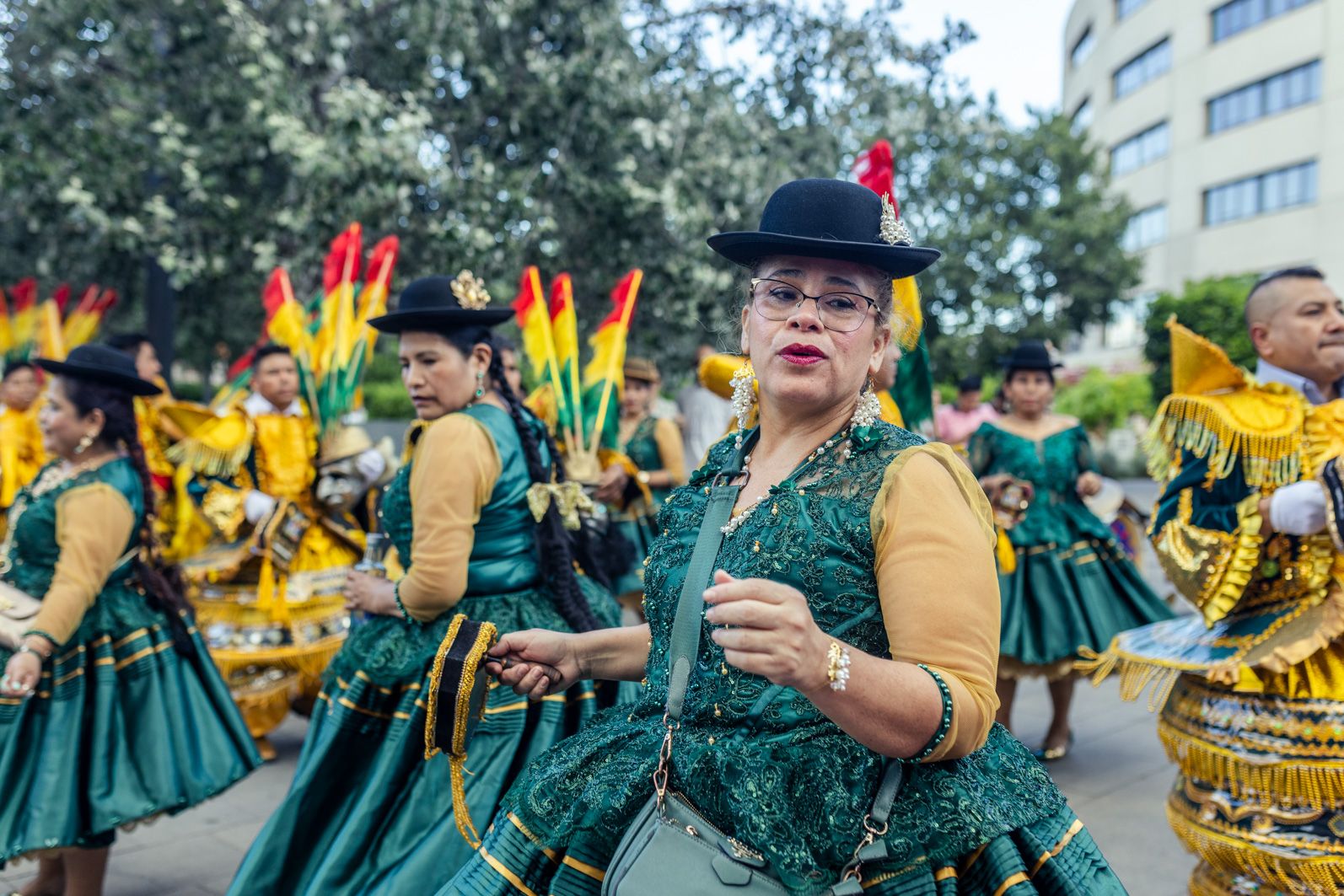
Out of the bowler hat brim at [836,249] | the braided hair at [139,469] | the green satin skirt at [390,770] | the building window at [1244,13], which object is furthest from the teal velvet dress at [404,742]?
the building window at [1244,13]

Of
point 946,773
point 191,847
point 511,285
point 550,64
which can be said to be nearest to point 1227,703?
point 946,773

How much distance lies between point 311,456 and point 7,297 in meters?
7.59

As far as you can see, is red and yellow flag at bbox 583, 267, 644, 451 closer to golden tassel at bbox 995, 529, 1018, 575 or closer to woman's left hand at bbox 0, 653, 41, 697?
golden tassel at bbox 995, 529, 1018, 575

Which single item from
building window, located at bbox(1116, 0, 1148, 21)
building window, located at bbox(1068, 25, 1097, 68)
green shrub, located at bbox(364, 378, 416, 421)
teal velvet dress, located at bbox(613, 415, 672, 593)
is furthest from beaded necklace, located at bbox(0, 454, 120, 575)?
building window, located at bbox(1068, 25, 1097, 68)

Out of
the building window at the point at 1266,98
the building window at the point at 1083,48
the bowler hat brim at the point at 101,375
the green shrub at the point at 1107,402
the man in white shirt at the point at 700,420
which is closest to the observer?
the bowler hat brim at the point at 101,375

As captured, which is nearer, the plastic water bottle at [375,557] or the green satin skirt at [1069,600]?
the plastic water bottle at [375,557]

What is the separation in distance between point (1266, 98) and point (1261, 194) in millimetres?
2709

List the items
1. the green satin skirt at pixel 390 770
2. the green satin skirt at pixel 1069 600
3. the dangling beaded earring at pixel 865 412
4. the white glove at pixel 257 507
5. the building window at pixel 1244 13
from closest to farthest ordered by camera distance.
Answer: the dangling beaded earring at pixel 865 412 < the green satin skirt at pixel 390 770 < the green satin skirt at pixel 1069 600 < the white glove at pixel 257 507 < the building window at pixel 1244 13

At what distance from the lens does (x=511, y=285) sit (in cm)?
1035

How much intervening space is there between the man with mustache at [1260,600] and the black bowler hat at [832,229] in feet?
6.40

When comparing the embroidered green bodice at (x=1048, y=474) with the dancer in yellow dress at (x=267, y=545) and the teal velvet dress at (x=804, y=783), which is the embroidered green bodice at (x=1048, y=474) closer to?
the dancer in yellow dress at (x=267, y=545)

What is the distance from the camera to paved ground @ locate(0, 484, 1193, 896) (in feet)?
14.6

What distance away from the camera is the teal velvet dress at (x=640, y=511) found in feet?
24.5

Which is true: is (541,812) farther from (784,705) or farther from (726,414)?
(726,414)
